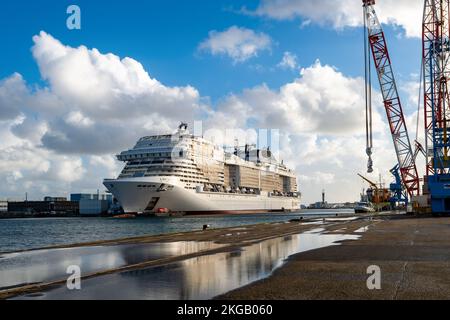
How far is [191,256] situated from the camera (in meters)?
19.2

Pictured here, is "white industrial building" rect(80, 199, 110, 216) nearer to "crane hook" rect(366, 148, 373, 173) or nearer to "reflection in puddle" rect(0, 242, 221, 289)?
"crane hook" rect(366, 148, 373, 173)

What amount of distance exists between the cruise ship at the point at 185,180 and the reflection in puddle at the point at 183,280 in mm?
85576

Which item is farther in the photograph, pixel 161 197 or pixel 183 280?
pixel 161 197

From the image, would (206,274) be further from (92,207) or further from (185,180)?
(92,207)

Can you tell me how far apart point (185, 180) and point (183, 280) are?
97.0 metres

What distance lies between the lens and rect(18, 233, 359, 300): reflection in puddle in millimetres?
10820

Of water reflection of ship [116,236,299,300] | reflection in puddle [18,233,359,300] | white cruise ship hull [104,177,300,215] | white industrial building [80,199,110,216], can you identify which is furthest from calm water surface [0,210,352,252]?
white industrial building [80,199,110,216]

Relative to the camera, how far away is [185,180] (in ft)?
359

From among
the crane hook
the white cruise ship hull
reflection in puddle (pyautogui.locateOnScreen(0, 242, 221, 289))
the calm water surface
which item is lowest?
the calm water surface

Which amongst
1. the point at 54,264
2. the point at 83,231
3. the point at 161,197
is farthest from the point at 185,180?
the point at 54,264

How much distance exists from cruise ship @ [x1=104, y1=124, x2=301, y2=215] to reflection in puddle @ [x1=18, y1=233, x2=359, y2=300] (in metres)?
85.6

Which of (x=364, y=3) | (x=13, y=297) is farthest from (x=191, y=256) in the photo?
(x=364, y=3)

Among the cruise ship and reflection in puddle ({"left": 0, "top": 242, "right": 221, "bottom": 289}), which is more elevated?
the cruise ship

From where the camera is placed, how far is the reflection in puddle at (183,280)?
35.5 ft
